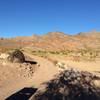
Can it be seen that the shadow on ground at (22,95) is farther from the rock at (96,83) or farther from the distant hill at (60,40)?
the distant hill at (60,40)

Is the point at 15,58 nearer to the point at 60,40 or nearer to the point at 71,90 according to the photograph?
the point at 71,90

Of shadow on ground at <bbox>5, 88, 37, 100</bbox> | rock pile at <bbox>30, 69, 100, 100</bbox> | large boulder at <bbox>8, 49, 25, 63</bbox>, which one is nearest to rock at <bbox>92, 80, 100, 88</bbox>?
rock pile at <bbox>30, 69, 100, 100</bbox>

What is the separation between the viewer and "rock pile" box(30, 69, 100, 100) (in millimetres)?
14102

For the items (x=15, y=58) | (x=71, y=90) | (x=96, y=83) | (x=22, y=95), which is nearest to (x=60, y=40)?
(x=15, y=58)

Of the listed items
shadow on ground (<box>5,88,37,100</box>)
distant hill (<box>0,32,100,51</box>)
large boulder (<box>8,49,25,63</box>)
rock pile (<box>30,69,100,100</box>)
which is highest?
distant hill (<box>0,32,100,51</box>)

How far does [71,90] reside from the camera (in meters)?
15.5

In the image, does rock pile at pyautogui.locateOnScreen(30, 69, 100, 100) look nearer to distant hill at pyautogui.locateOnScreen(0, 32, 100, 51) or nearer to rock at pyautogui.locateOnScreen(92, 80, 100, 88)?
rock at pyautogui.locateOnScreen(92, 80, 100, 88)

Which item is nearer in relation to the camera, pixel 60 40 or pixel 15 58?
pixel 15 58

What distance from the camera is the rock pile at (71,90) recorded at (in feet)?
46.3

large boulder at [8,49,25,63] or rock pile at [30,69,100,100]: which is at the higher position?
large boulder at [8,49,25,63]

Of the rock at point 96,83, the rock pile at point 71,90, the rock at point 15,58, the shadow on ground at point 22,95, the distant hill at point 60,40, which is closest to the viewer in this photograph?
the rock pile at point 71,90

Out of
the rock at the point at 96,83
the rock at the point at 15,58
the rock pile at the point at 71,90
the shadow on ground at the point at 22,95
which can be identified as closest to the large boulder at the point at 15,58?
the rock at the point at 15,58

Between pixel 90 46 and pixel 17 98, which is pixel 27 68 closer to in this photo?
pixel 17 98

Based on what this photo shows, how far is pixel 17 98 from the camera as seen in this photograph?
14.4 m
